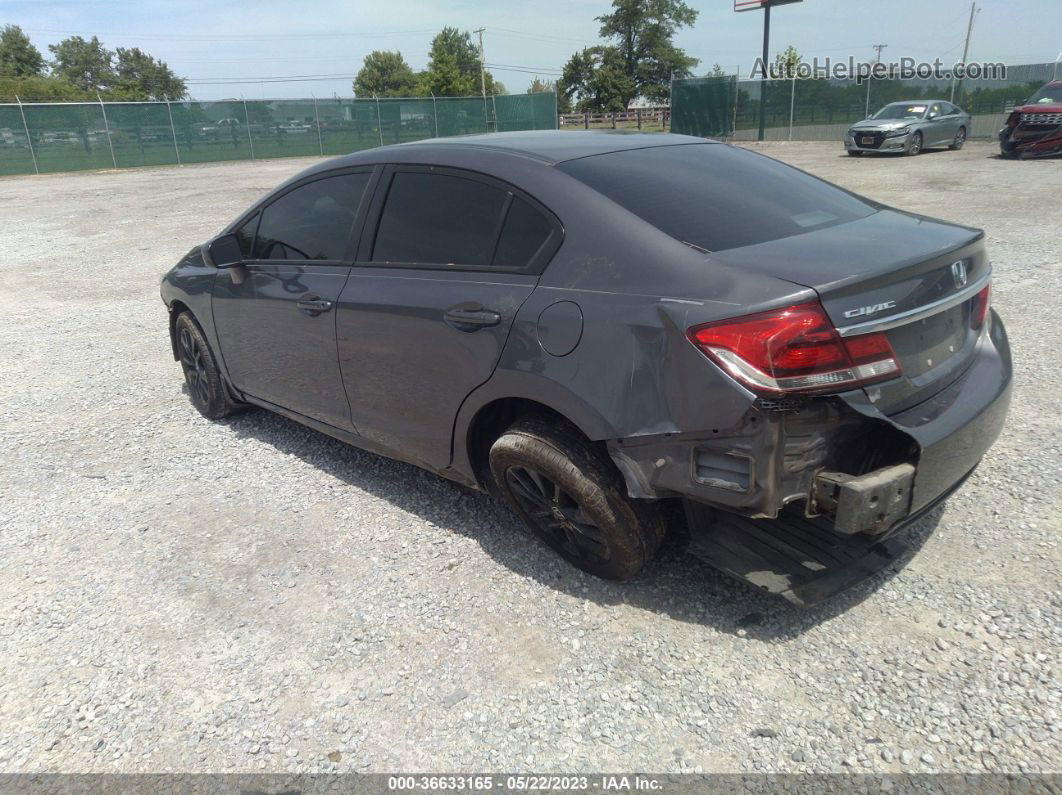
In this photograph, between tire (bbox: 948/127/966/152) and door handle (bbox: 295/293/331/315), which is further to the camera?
tire (bbox: 948/127/966/152)

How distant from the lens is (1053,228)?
9.70 meters

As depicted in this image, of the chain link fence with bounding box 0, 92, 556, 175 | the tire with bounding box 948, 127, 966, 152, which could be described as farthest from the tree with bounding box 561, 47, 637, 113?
the tire with bounding box 948, 127, 966, 152

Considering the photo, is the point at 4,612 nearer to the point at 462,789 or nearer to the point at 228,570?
the point at 228,570

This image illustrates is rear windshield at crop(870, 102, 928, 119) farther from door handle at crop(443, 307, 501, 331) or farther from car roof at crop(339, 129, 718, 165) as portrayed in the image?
door handle at crop(443, 307, 501, 331)

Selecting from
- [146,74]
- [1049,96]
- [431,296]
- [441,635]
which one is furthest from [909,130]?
[146,74]

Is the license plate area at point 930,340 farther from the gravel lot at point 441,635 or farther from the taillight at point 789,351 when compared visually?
the gravel lot at point 441,635

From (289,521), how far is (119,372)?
10.8 feet

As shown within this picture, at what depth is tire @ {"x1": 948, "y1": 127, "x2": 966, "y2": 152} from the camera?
22.4m

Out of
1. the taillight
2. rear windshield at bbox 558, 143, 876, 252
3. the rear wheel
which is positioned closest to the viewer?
the taillight

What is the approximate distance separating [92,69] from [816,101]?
99238 millimetres

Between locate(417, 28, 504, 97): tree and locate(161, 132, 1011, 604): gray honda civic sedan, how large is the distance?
7582 cm

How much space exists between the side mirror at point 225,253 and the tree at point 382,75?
106m

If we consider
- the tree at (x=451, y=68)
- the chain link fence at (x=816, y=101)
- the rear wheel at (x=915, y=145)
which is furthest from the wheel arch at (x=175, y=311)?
the tree at (x=451, y=68)

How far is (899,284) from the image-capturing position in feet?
7.96
